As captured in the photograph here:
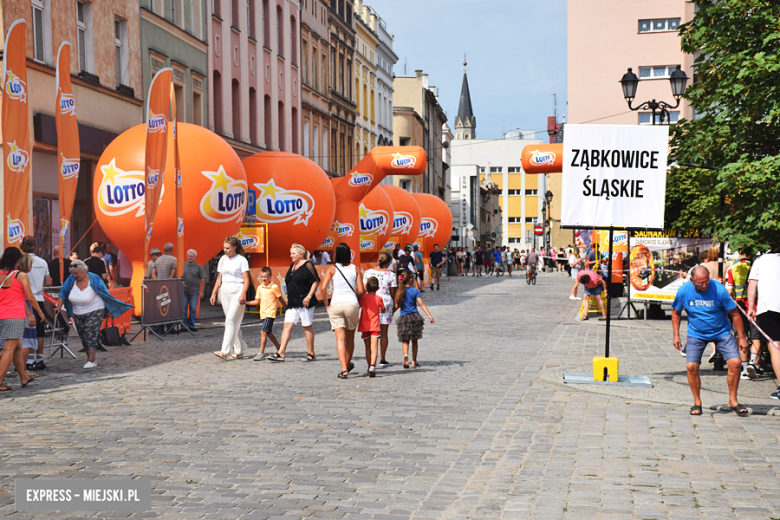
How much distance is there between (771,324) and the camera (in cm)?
1017

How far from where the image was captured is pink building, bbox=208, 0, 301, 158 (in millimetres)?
32875

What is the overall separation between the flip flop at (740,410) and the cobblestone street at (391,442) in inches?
3.0

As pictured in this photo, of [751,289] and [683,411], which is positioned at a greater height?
[751,289]

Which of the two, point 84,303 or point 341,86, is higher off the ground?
point 341,86

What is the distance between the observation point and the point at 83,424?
876 centimetres

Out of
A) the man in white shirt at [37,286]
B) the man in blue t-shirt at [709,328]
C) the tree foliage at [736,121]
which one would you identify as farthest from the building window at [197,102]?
the man in blue t-shirt at [709,328]

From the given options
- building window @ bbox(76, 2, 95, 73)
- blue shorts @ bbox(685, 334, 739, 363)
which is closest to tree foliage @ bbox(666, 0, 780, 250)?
blue shorts @ bbox(685, 334, 739, 363)

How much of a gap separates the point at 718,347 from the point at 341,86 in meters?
43.8

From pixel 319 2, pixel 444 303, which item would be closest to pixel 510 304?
pixel 444 303

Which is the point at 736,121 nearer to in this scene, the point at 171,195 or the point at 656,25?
the point at 171,195

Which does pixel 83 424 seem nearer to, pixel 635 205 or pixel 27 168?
pixel 635 205

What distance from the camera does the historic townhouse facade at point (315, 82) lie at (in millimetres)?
43781

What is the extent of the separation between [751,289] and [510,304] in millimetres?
18049

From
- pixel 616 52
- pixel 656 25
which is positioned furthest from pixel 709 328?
pixel 656 25
